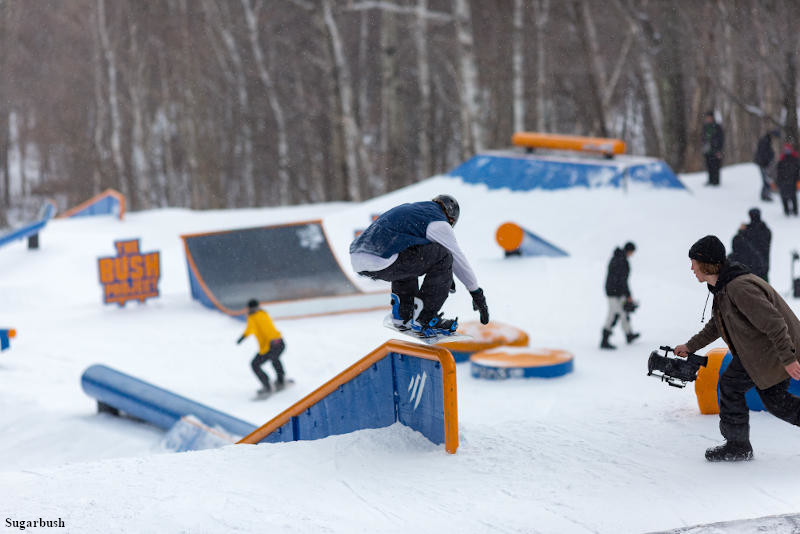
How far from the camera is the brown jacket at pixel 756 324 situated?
15.7ft

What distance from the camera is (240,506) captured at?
459 cm

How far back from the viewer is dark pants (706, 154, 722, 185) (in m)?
19.8

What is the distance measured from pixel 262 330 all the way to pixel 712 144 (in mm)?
12185

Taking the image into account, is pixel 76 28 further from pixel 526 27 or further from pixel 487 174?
pixel 487 174

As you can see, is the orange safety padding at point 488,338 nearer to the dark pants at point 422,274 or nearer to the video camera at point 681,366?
the dark pants at point 422,274

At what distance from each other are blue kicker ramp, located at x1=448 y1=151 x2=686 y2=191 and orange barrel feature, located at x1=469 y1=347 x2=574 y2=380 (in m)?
8.25

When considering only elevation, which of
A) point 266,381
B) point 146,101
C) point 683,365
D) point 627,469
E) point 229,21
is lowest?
point 266,381

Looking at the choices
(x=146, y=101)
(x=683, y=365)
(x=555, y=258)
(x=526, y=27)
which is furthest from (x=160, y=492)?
(x=146, y=101)

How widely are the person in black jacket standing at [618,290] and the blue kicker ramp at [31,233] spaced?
45.0 feet

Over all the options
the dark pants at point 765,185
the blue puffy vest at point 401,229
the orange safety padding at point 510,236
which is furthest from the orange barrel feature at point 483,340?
the dark pants at point 765,185

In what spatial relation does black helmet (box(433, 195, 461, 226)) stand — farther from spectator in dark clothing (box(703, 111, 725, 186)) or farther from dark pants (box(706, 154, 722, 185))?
dark pants (box(706, 154, 722, 185))

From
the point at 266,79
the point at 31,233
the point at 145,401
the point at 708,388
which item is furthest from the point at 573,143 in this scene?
the point at 266,79

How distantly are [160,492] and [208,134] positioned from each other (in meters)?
31.3

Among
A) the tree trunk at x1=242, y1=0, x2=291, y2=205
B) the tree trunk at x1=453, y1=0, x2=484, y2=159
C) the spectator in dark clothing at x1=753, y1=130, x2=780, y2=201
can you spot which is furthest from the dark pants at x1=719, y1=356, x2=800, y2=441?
the tree trunk at x1=242, y1=0, x2=291, y2=205
